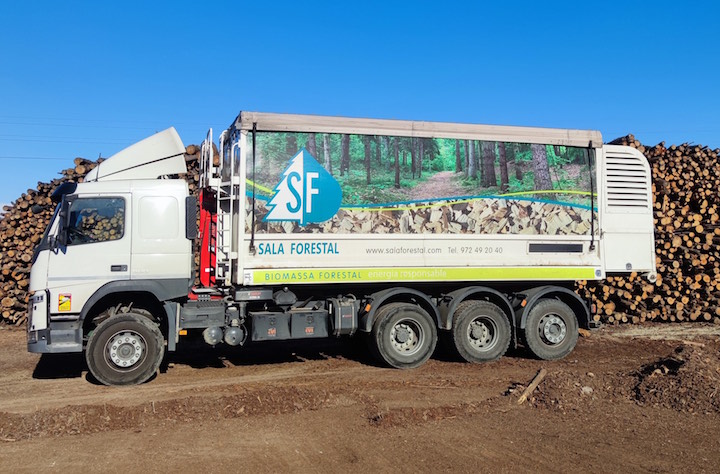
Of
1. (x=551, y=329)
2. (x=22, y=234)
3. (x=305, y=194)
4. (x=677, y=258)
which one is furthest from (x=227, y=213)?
(x=677, y=258)

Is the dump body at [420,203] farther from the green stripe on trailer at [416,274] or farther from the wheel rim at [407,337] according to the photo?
the wheel rim at [407,337]

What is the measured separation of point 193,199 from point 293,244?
1.50 meters

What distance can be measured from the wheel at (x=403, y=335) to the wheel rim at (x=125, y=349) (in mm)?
3269

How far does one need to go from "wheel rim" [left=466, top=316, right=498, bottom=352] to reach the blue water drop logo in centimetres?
288

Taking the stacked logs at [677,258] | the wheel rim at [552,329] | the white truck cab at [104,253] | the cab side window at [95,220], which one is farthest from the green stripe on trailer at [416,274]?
the stacked logs at [677,258]

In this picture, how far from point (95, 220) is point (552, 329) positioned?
23.2 feet

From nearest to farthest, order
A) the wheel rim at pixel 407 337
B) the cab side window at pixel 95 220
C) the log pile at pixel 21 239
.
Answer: the cab side window at pixel 95 220
the wheel rim at pixel 407 337
the log pile at pixel 21 239

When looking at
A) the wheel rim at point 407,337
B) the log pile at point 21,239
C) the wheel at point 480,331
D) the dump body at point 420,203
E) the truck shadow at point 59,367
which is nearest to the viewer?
the dump body at point 420,203

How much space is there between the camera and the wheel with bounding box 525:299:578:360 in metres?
9.45

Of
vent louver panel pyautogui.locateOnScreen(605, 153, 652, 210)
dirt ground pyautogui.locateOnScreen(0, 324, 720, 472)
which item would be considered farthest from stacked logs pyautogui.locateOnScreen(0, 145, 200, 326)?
vent louver panel pyautogui.locateOnScreen(605, 153, 652, 210)

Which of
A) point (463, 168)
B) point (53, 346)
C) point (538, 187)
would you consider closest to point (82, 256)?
point (53, 346)

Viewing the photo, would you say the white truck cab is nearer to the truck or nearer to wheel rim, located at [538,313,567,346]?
the truck

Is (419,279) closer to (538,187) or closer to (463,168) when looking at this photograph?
(463,168)

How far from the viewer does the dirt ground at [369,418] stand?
4980 mm
